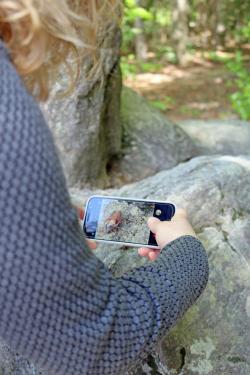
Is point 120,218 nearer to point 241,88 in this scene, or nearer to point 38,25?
point 38,25

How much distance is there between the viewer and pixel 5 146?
90cm

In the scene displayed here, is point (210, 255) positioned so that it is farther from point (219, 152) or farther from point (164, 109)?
point (164, 109)

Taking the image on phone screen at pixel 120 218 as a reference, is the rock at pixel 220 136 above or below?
below

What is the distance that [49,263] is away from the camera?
3.12ft

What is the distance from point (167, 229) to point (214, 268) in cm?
34

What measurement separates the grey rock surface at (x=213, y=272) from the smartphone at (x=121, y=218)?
15 cm

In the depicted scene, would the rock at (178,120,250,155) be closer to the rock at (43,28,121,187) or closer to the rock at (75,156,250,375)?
the rock at (43,28,121,187)

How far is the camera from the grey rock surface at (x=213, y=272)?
5.12 ft

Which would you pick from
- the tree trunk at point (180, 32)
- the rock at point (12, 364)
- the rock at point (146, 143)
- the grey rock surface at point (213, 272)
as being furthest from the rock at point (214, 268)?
the tree trunk at point (180, 32)

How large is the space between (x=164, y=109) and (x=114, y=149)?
3.33 m

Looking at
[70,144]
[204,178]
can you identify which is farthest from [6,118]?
[70,144]

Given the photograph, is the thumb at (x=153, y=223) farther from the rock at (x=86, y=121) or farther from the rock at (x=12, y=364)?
the rock at (x=86, y=121)

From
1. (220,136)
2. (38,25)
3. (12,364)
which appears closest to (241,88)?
(220,136)

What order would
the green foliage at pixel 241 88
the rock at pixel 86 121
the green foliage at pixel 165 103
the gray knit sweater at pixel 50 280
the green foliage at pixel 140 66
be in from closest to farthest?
the gray knit sweater at pixel 50 280 < the rock at pixel 86 121 < the green foliage at pixel 241 88 < the green foliage at pixel 165 103 < the green foliage at pixel 140 66
